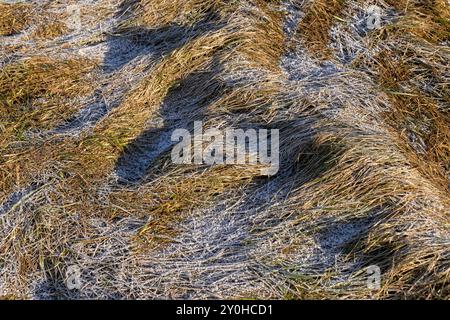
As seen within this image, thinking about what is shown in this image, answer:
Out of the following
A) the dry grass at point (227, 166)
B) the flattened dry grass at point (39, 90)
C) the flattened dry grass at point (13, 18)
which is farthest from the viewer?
the flattened dry grass at point (13, 18)

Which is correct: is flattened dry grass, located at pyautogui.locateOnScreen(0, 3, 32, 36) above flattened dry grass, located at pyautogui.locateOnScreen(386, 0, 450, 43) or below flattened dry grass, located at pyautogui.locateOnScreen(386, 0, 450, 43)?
above

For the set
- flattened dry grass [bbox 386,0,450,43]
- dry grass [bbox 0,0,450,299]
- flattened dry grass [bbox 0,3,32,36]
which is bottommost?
dry grass [bbox 0,0,450,299]

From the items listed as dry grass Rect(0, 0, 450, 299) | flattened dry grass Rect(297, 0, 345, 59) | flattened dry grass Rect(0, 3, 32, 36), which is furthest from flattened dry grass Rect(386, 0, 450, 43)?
flattened dry grass Rect(0, 3, 32, 36)

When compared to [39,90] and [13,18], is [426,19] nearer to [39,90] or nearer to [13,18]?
[39,90]

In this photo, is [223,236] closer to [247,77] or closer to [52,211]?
[52,211]

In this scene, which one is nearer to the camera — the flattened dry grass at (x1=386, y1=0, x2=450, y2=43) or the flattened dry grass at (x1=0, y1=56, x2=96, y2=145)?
the flattened dry grass at (x1=0, y1=56, x2=96, y2=145)

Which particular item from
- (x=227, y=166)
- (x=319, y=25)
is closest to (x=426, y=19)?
(x=319, y=25)

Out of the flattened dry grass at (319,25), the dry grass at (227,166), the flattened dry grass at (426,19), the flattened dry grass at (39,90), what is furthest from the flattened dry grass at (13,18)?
the flattened dry grass at (426,19)

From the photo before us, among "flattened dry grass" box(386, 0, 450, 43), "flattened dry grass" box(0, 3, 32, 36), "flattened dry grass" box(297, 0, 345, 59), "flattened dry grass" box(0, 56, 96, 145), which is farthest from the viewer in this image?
"flattened dry grass" box(0, 3, 32, 36)

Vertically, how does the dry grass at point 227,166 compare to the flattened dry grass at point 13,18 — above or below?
below

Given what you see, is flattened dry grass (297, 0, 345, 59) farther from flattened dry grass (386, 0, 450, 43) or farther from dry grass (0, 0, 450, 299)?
flattened dry grass (386, 0, 450, 43)

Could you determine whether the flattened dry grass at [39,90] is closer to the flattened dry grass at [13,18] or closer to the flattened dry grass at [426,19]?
the flattened dry grass at [13,18]

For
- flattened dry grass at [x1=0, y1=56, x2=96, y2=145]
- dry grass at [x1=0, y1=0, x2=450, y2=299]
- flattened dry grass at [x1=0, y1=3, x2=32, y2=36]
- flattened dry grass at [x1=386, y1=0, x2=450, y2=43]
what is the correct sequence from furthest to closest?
flattened dry grass at [x1=0, y1=3, x2=32, y2=36] → flattened dry grass at [x1=386, y1=0, x2=450, y2=43] → flattened dry grass at [x1=0, y1=56, x2=96, y2=145] → dry grass at [x1=0, y1=0, x2=450, y2=299]

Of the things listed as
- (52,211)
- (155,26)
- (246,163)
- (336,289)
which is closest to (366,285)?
(336,289)
